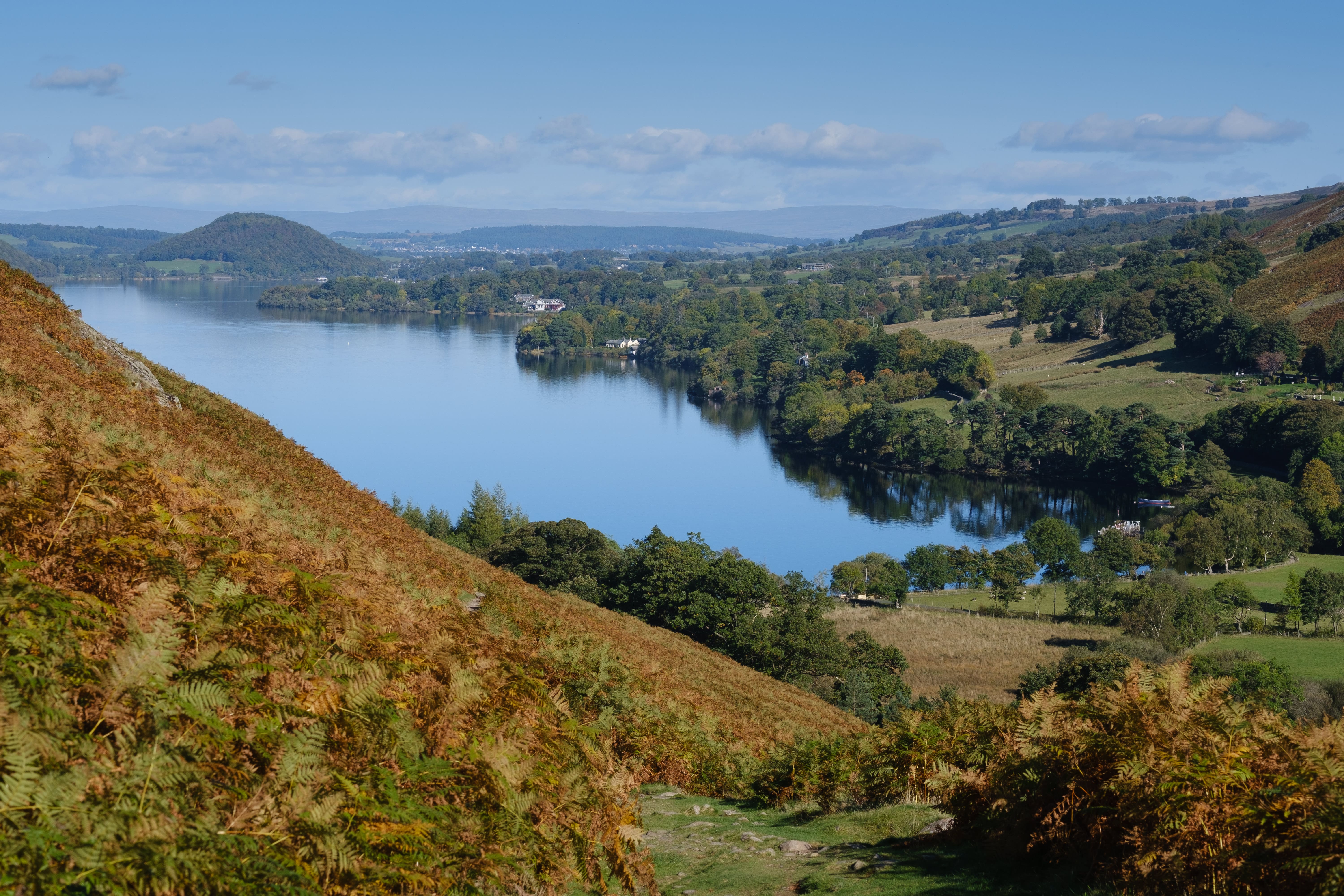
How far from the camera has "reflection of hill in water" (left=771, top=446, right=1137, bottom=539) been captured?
72.8 metres

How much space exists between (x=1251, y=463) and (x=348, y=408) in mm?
76137

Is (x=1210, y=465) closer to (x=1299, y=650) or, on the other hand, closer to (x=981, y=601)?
(x=981, y=601)

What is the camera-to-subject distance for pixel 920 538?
2694 inches

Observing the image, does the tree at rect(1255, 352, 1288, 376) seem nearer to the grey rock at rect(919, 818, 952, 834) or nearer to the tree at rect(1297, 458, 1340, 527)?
the tree at rect(1297, 458, 1340, 527)

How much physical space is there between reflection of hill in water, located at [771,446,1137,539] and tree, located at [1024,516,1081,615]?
949cm

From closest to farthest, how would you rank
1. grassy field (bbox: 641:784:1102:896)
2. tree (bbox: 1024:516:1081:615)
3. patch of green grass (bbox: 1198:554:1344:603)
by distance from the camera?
grassy field (bbox: 641:784:1102:896)
patch of green grass (bbox: 1198:554:1344:603)
tree (bbox: 1024:516:1081:615)

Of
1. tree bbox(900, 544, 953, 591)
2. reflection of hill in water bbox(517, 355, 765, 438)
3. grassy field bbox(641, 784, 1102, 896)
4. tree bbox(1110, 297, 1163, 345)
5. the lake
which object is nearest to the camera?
grassy field bbox(641, 784, 1102, 896)

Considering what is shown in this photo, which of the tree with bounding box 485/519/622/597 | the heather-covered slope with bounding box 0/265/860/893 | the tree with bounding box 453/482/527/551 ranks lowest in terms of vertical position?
the tree with bounding box 453/482/527/551

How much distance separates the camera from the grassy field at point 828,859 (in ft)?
20.8

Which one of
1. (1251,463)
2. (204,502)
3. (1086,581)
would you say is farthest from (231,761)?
(1251,463)

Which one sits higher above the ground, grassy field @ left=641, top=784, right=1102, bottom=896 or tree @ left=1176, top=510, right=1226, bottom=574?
grassy field @ left=641, top=784, right=1102, bottom=896

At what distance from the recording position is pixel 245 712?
4941mm

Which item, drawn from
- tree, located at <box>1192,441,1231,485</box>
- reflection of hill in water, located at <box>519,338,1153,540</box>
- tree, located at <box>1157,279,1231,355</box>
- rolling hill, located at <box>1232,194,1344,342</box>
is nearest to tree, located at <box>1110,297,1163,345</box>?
tree, located at <box>1157,279,1231,355</box>

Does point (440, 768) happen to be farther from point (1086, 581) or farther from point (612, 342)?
point (612, 342)
